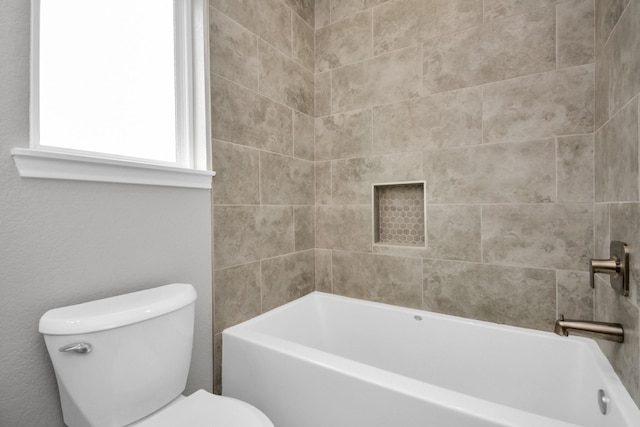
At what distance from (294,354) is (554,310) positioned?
1.28 m

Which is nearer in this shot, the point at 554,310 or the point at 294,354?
the point at 294,354

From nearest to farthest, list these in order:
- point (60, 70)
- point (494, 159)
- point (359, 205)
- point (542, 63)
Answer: point (60, 70) → point (542, 63) → point (494, 159) → point (359, 205)

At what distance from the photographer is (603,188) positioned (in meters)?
1.23

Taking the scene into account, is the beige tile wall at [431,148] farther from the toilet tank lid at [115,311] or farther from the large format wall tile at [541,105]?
the toilet tank lid at [115,311]

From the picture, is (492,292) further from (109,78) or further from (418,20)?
(109,78)

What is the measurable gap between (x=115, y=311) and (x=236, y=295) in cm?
69

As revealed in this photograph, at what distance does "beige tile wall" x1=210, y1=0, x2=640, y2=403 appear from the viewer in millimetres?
1390

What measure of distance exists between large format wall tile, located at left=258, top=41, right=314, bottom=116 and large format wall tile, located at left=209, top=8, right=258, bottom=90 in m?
0.07

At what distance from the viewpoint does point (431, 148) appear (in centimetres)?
173

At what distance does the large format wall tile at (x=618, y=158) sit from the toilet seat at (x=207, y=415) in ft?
4.43

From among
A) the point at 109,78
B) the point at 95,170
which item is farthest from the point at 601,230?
the point at 109,78

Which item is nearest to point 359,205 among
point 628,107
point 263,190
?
point 263,190

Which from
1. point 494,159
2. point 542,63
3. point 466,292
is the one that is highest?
point 542,63

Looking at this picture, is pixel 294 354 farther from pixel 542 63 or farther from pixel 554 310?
pixel 542 63
